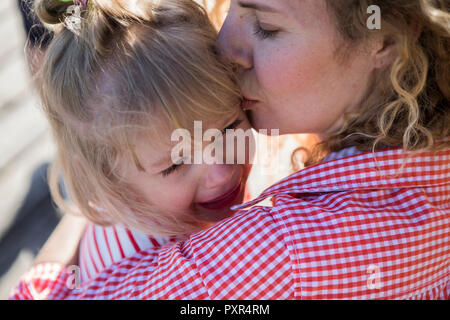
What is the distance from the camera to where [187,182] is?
1.46 meters

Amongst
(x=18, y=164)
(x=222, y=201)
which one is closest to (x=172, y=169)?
(x=222, y=201)

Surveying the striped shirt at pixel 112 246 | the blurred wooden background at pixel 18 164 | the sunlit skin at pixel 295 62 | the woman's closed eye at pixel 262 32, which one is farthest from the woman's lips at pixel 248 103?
the blurred wooden background at pixel 18 164

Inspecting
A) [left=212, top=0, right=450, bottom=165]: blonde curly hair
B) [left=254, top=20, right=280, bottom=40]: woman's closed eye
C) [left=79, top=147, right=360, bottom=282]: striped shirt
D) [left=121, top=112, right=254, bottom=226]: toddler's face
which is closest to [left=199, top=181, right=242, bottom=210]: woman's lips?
[left=121, top=112, right=254, bottom=226]: toddler's face

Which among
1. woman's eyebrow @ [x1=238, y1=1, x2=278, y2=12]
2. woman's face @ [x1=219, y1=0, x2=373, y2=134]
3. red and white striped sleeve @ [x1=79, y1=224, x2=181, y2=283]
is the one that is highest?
woman's eyebrow @ [x1=238, y1=1, x2=278, y2=12]

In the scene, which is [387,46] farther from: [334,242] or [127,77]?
[127,77]

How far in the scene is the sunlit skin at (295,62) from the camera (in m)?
1.23

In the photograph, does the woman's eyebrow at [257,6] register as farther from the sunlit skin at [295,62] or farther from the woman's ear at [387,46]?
the woman's ear at [387,46]

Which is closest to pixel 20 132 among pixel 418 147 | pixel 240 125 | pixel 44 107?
pixel 44 107

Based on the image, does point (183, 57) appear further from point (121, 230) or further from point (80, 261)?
point (80, 261)

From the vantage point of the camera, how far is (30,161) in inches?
101

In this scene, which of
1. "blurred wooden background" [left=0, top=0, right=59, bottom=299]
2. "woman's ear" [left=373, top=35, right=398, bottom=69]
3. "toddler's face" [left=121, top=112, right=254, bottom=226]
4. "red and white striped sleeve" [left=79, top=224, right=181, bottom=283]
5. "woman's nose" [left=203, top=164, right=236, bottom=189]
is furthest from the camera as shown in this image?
"blurred wooden background" [left=0, top=0, right=59, bottom=299]

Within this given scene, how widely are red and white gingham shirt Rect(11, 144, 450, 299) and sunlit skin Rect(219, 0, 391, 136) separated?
0.20 metres

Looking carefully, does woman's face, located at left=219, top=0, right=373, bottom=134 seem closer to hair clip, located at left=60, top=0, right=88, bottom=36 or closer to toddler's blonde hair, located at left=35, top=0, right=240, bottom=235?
toddler's blonde hair, located at left=35, top=0, right=240, bottom=235

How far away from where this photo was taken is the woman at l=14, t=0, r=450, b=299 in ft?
3.78
